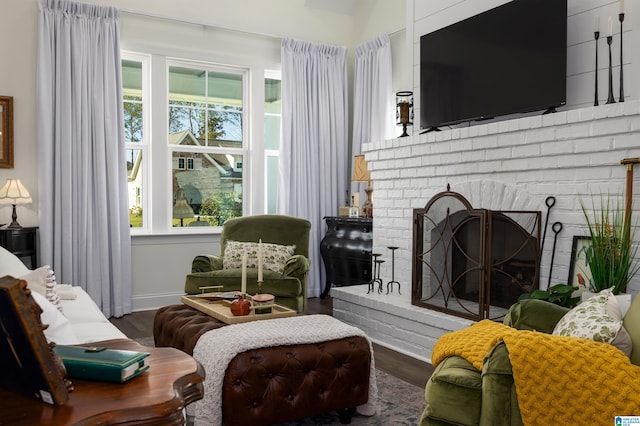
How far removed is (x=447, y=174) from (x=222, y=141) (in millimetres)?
2616

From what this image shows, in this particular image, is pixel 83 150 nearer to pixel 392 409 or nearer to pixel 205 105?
pixel 205 105

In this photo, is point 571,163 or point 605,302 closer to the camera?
point 605,302

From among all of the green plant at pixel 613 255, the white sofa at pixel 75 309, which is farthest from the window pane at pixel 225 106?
the green plant at pixel 613 255

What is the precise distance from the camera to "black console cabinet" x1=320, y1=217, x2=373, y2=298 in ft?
16.7

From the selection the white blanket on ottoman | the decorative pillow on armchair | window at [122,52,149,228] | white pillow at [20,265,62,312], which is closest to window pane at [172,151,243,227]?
window at [122,52,149,228]

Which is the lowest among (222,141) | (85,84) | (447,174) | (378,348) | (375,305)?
(378,348)

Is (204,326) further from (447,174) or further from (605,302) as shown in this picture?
(447,174)

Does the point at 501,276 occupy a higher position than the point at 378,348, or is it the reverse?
the point at 501,276

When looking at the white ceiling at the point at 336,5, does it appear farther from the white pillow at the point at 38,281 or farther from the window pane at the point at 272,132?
the white pillow at the point at 38,281

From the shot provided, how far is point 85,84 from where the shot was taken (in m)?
4.70

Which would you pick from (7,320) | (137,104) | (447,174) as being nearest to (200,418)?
(7,320)

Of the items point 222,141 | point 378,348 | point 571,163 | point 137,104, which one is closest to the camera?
point 571,163

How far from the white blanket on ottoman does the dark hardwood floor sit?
2.38ft

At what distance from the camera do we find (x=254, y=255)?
432cm
